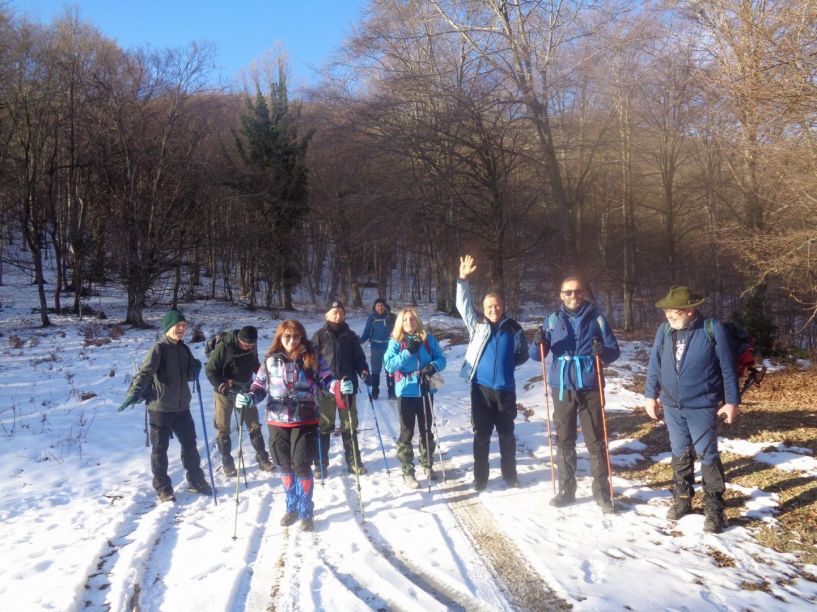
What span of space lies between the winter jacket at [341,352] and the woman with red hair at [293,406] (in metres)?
1.39

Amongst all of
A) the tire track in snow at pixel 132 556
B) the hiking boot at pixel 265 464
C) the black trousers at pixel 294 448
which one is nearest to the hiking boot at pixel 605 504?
the black trousers at pixel 294 448

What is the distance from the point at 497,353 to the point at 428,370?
2.49 feet

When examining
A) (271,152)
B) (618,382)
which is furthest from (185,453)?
(271,152)

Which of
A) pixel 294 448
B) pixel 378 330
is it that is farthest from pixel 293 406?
pixel 378 330

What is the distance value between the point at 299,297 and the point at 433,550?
3826 cm

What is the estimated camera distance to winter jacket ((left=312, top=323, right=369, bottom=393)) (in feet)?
21.5

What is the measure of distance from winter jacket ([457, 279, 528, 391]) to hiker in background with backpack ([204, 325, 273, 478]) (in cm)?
250

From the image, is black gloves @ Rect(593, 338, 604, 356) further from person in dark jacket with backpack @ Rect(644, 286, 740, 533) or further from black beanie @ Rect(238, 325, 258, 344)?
black beanie @ Rect(238, 325, 258, 344)

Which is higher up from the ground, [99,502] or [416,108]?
[416,108]

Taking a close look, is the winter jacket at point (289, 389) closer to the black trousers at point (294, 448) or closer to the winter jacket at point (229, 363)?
the black trousers at point (294, 448)

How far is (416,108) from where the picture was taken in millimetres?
15508

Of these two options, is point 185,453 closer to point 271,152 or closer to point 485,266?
point 485,266

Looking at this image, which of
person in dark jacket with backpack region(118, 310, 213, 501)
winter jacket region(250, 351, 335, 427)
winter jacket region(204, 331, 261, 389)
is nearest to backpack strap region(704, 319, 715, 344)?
winter jacket region(250, 351, 335, 427)

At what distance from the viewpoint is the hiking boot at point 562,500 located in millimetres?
5238
